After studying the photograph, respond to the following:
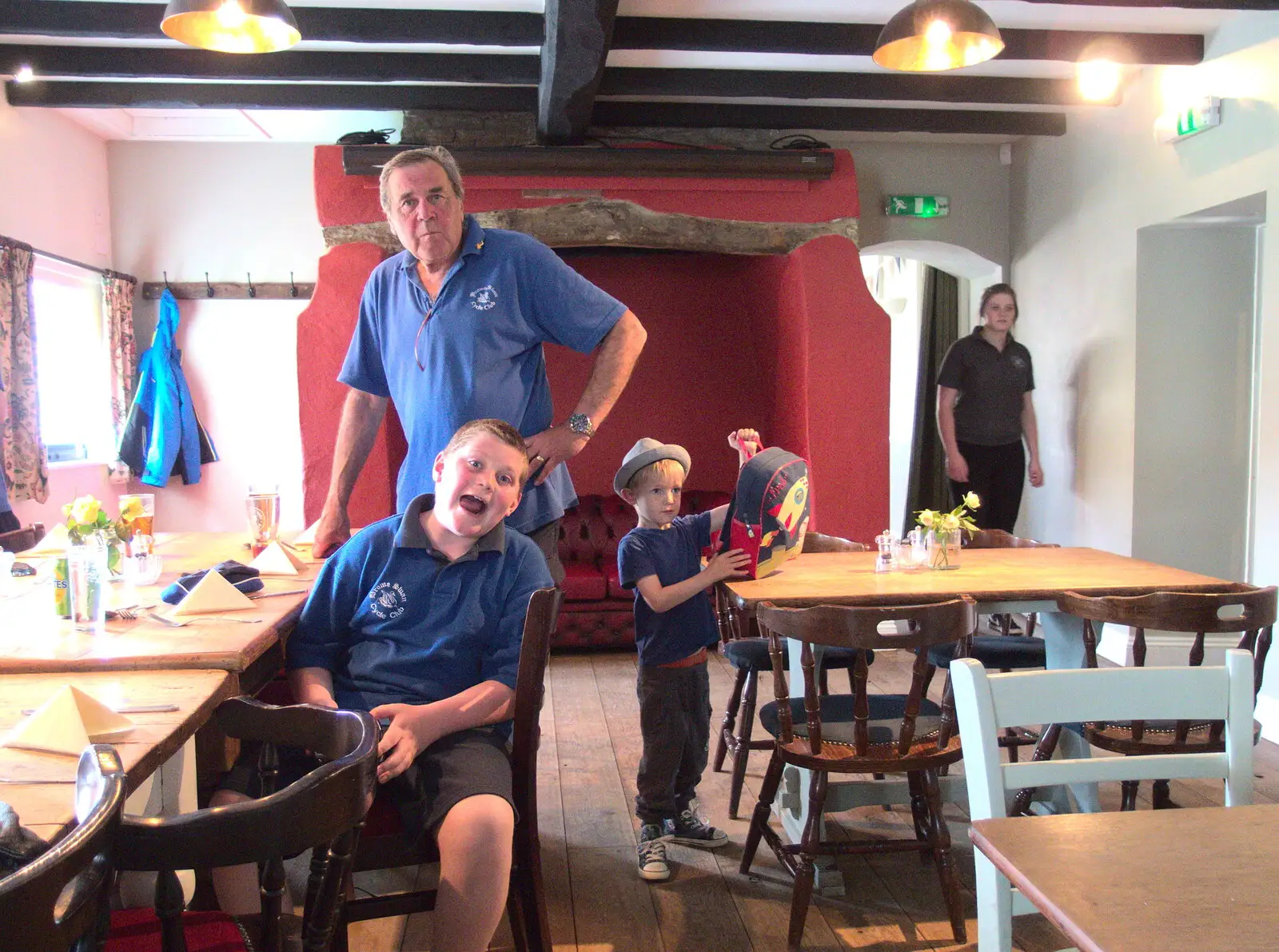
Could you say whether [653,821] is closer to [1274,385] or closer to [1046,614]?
[1046,614]

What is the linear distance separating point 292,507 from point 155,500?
0.79m

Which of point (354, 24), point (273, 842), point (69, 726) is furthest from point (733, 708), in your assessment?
point (354, 24)

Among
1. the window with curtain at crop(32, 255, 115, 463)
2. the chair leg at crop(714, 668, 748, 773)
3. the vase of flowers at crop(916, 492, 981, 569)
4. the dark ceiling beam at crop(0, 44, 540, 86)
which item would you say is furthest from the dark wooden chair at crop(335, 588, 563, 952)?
the window with curtain at crop(32, 255, 115, 463)

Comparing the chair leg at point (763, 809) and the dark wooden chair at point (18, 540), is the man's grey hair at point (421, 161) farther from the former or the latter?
the dark wooden chair at point (18, 540)

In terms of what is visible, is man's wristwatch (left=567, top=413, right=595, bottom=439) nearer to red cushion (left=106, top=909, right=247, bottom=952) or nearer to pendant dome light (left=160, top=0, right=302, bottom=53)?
red cushion (left=106, top=909, right=247, bottom=952)

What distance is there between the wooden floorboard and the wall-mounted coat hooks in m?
3.69

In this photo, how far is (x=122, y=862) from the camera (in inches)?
38.7

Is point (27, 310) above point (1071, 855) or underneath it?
above

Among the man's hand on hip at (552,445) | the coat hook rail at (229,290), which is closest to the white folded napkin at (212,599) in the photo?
the man's hand on hip at (552,445)

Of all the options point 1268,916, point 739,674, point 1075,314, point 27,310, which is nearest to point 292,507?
point 27,310

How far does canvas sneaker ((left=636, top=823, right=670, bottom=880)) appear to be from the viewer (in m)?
2.72

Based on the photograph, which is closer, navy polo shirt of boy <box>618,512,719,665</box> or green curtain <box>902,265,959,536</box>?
navy polo shirt of boy <box>618,512,719,665</box>

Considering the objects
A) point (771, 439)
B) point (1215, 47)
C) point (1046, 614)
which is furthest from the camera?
point (771, 439)

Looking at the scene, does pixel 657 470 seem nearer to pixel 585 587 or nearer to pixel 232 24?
pixel 232 24
